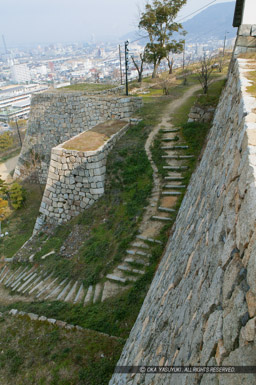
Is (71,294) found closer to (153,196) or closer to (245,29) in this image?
(153,196)

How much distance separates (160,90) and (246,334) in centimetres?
2153

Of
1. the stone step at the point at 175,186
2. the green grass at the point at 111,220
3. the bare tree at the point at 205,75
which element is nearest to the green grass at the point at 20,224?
the green grass at the point at 111,220

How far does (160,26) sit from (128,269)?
22.8 m

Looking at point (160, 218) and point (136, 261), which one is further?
point (160, 218)

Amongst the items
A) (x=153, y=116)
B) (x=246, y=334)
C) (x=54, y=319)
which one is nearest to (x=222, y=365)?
(x=246, y=334)

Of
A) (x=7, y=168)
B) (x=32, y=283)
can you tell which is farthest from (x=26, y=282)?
(x=7, y=168)

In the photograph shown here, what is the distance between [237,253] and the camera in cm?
185

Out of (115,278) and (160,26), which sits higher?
(160,26)

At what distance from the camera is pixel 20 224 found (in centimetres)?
1448

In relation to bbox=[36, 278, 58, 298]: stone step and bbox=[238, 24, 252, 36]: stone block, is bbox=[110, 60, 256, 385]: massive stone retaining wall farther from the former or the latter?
bbox=[238, 24, 252, 36]: stone block

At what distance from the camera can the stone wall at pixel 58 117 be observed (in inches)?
583

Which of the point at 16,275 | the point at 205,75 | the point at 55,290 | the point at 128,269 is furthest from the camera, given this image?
the point at 205,75

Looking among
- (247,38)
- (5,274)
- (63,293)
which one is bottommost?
(5,274)

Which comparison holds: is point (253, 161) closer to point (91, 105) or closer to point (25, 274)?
point (25, 274)
